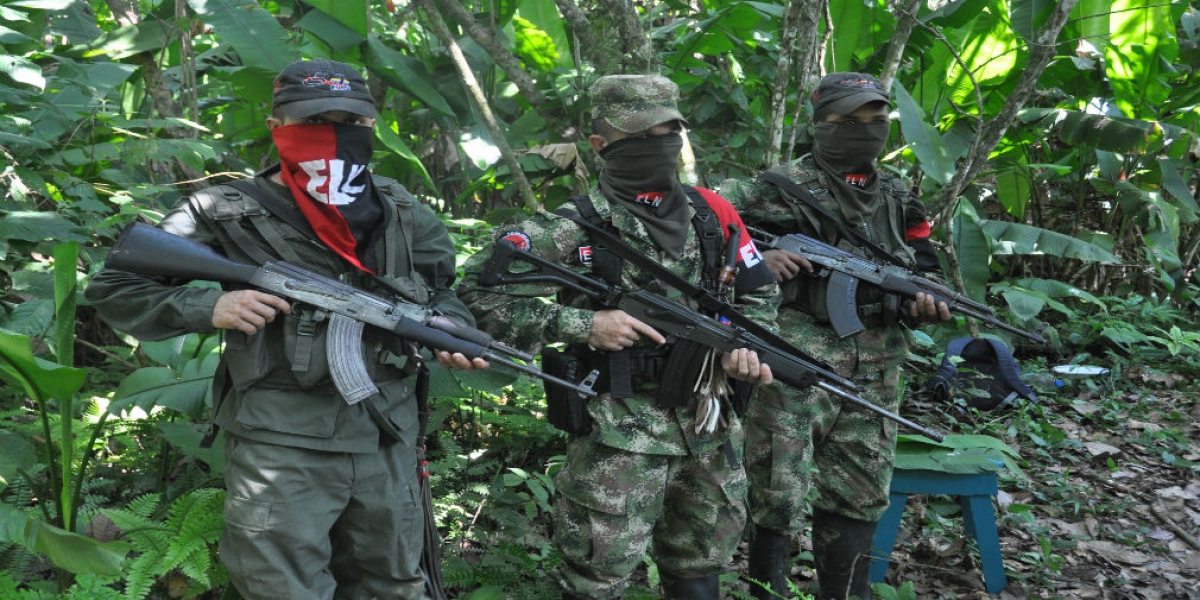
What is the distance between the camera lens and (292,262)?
8.96 feet

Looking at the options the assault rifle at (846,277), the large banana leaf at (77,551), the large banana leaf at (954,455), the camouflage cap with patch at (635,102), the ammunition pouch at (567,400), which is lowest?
the large banana leaf at (954,455)

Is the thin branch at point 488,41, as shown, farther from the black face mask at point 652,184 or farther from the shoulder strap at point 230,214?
the shoulder strap at point 230,214

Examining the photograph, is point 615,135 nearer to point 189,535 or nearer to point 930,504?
point 189,535

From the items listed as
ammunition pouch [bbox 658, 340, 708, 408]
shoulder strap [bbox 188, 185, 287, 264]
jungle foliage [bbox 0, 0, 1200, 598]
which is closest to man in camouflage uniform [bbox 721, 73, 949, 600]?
ammunition pouch [bbox 658, 340, 708, 408]

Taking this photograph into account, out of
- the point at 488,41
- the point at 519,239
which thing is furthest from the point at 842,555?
the point at 488,41

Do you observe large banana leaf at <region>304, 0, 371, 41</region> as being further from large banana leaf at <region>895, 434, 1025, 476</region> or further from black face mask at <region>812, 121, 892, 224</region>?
large banana leaf at <region>895, 434, 1025, 476</region>

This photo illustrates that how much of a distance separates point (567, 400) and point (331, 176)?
0.97m

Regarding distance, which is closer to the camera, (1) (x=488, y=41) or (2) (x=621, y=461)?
(2) (x=621, y=461)

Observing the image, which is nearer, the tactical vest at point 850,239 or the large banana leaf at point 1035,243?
the tactical vest at point 850,239

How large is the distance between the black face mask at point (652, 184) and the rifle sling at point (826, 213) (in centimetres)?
81

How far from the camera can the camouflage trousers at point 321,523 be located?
257cm

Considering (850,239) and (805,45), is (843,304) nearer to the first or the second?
(850,239)

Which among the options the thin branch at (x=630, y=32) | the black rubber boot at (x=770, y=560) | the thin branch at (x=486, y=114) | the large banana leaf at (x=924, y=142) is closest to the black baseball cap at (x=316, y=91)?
the black rubber boot at (x=770, y=560)

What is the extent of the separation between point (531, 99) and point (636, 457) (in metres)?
3.16
